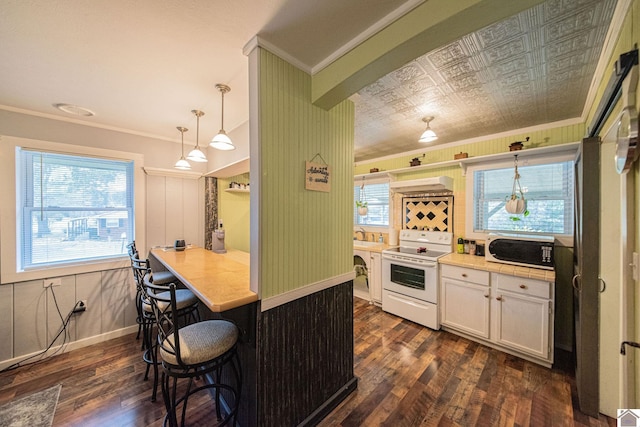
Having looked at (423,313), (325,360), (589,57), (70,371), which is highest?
(589,57)

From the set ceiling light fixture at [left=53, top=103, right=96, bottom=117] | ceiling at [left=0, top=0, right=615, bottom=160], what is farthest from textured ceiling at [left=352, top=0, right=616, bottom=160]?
ceiling light fixture at [left=53, top=103, right=96, bottom=117]

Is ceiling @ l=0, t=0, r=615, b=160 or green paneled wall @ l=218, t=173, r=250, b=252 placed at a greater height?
ceiling @ l=0, t=0, r=615, b=160

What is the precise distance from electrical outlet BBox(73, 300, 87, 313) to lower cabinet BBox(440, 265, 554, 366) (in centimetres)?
414

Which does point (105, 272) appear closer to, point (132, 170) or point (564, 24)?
point (132, 170)

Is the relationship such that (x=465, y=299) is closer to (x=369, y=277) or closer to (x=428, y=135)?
(x=369, y=277)

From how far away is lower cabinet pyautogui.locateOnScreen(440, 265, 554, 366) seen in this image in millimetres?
2137

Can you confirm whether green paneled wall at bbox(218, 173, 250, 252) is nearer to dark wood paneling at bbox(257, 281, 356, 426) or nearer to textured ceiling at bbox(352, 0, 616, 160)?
textured ceiling at bbox(352, 0, 616, 160)

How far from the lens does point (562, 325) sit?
2449 mm

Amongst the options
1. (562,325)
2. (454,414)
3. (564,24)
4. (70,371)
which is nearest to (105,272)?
(70,371)

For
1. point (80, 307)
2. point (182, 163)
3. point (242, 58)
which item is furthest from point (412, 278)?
point (80, 307)

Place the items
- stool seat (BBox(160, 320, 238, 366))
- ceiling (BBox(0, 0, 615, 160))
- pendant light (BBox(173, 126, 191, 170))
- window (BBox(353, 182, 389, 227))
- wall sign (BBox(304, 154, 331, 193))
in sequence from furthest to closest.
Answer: window (BBox(353, 182, 389, 227))
pendant light (BBox(173, 126, 191, 170))
wall sign (BBox(304, 154, 331, 193))
stool seat (BBox(160, 320, 238, 366))
ceiling (BBox(0, 0, 615, 160))

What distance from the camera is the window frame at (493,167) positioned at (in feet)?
8.13

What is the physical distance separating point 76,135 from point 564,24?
4.24 metres

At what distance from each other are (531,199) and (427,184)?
1154 mm
